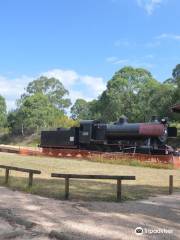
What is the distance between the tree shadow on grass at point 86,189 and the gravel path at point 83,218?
0.86 meters

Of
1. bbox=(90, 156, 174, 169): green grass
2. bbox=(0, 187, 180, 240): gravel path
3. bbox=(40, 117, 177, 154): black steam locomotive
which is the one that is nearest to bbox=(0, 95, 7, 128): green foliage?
bbox=(40, 117, 177, 154): black steam locomotive

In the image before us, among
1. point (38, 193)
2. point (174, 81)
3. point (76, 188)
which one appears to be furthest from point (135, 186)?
point (174, 81)

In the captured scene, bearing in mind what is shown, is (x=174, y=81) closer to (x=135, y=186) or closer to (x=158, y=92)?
(x=158, y=92)

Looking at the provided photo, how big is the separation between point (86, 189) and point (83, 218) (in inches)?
221

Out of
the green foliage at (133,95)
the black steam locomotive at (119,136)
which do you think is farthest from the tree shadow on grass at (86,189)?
the green foliage at (133,95)

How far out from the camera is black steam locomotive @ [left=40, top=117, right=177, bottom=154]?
37.6m

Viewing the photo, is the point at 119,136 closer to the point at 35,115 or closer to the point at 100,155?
the point at 100,155

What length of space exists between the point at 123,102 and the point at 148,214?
79.6 meters

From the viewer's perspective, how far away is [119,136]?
133 feet

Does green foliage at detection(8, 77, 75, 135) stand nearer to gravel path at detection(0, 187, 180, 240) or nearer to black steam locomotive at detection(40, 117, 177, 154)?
black steam locomotive at detection(40, 117, 177, 154)

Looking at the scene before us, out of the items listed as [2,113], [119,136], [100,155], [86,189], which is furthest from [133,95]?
[86,189]

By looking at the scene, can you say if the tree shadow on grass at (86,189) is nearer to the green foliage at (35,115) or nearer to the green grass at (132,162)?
the green grass at (132,162)

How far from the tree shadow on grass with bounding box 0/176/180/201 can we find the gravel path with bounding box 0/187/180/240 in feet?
2.83

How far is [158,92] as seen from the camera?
277 feet
